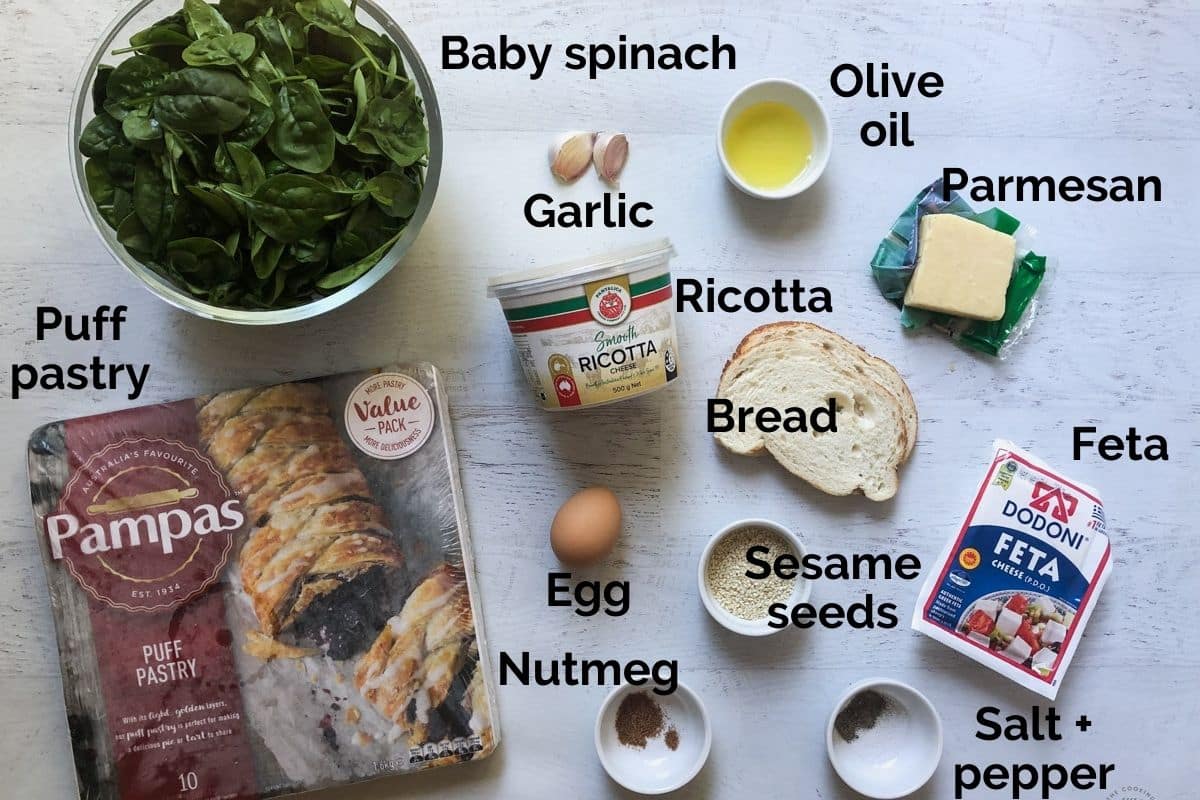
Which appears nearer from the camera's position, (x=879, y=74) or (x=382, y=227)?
(x=382, y=227)

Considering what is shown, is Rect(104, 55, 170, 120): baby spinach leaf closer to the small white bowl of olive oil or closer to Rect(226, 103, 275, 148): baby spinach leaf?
Rect(226, 103, 275, 148): baby spinach leaf

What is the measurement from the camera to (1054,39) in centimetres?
118

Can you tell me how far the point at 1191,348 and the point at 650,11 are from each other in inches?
32.1

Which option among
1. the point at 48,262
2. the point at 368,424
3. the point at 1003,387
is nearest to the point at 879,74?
the point at 1003,387

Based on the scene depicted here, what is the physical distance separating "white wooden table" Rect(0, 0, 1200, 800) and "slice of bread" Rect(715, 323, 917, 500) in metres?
0.03

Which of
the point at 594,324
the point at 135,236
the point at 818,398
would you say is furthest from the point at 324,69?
the point at 818,398

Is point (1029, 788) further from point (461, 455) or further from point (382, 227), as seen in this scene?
point (382, 227)

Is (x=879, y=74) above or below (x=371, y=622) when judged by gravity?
above

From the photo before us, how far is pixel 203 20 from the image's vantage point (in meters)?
0.91

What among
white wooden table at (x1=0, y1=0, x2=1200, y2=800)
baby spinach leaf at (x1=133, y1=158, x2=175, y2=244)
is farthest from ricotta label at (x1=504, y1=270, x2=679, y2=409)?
baby spinach leaf at (x1=133, y1=158, x2=175, y2=244)

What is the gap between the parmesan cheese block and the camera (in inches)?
44.0

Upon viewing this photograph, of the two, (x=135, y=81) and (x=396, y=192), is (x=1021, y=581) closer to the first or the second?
(x=396, y=192)

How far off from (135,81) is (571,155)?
0.48 m

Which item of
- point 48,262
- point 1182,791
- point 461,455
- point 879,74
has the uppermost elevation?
point 879,74
